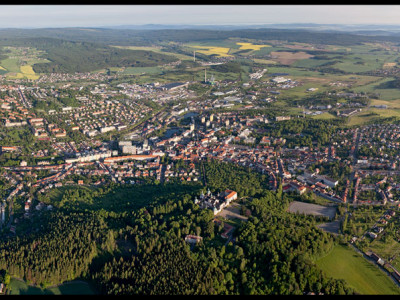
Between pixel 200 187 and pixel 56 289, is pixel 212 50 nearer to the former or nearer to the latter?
pixel 200 187

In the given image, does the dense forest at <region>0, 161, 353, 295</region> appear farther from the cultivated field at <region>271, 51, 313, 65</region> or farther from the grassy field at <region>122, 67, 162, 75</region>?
the cultivated field at <region>271, 51, 313, 65</region>

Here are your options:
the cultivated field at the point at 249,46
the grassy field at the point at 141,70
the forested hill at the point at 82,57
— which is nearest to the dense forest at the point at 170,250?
the grassy field at the point at 141,70

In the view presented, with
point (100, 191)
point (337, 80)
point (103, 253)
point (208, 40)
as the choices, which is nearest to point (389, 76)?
point (337, 80)

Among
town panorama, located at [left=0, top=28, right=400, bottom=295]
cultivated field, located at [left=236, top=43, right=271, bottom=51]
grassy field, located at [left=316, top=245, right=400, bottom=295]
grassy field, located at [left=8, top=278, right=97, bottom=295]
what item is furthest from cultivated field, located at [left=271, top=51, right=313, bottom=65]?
grassy field, located at [left=8, top=278, right=97, bottom=295]

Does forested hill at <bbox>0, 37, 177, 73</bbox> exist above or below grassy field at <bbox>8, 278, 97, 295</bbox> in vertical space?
above

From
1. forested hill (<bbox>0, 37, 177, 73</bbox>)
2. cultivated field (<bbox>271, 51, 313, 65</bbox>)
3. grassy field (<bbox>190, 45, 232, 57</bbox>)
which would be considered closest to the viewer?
forested hill (<bbox>0, 37, 177, 73</bbox>)

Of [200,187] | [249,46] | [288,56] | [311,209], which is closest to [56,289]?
[200,187]
